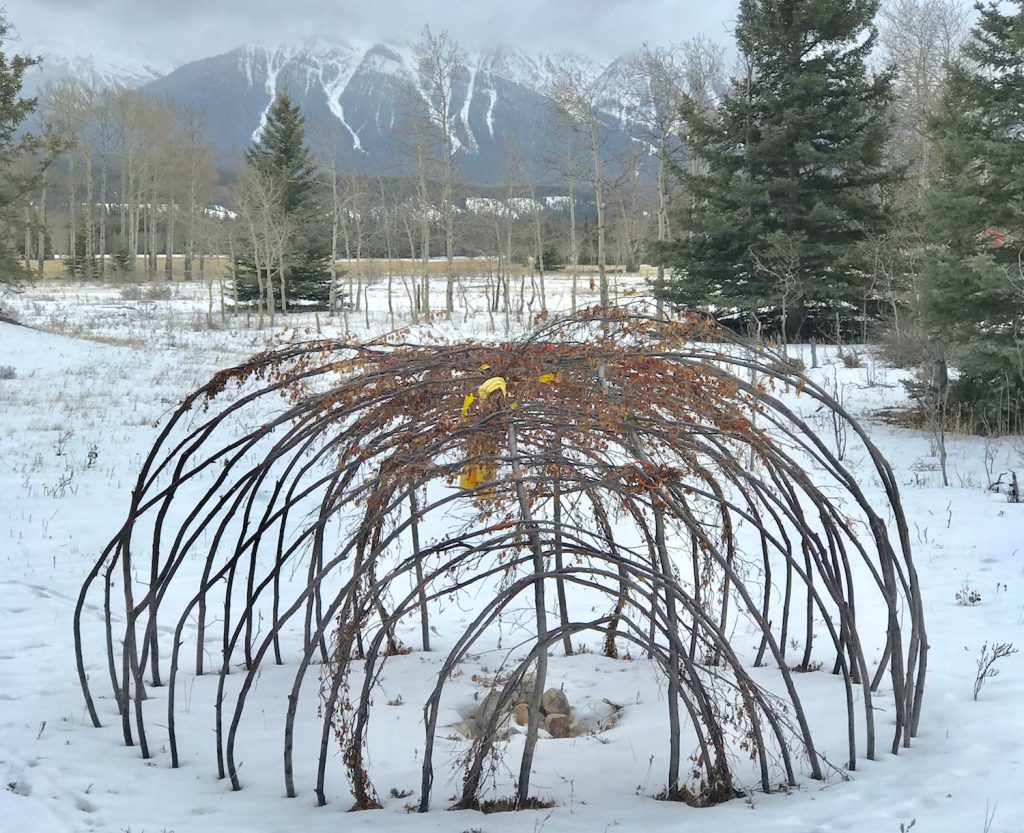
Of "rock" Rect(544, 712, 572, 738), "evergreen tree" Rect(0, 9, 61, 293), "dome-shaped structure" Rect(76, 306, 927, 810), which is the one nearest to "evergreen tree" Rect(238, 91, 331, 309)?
"evergreen tree" Rect(0, 9, 61, 293)

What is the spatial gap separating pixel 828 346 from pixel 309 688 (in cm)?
2003

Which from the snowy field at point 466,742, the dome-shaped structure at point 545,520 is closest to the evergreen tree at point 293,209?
the snowy field at point 466,742

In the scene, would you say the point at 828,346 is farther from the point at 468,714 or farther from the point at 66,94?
the point at 66,94

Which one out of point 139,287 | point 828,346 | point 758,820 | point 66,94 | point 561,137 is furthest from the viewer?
point 66,94

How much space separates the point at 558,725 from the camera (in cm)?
532

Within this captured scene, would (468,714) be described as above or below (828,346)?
below

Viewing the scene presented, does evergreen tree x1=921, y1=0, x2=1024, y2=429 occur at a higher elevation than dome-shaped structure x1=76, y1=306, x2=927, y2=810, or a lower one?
higher

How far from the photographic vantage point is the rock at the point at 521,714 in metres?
5.41

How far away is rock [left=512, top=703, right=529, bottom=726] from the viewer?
5.41 m

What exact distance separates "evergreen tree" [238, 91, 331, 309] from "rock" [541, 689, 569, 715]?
105 ft

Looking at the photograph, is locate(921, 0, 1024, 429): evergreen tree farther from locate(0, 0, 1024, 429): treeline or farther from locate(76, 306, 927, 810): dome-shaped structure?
locate(76, 306, 927, 810): dome-shaped structure

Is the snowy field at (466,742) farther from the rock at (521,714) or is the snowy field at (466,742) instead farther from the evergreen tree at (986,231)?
the evergreen tree at (986,231)

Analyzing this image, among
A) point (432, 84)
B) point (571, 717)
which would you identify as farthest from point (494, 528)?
point (432, 84)

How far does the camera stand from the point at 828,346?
75.2 feet
